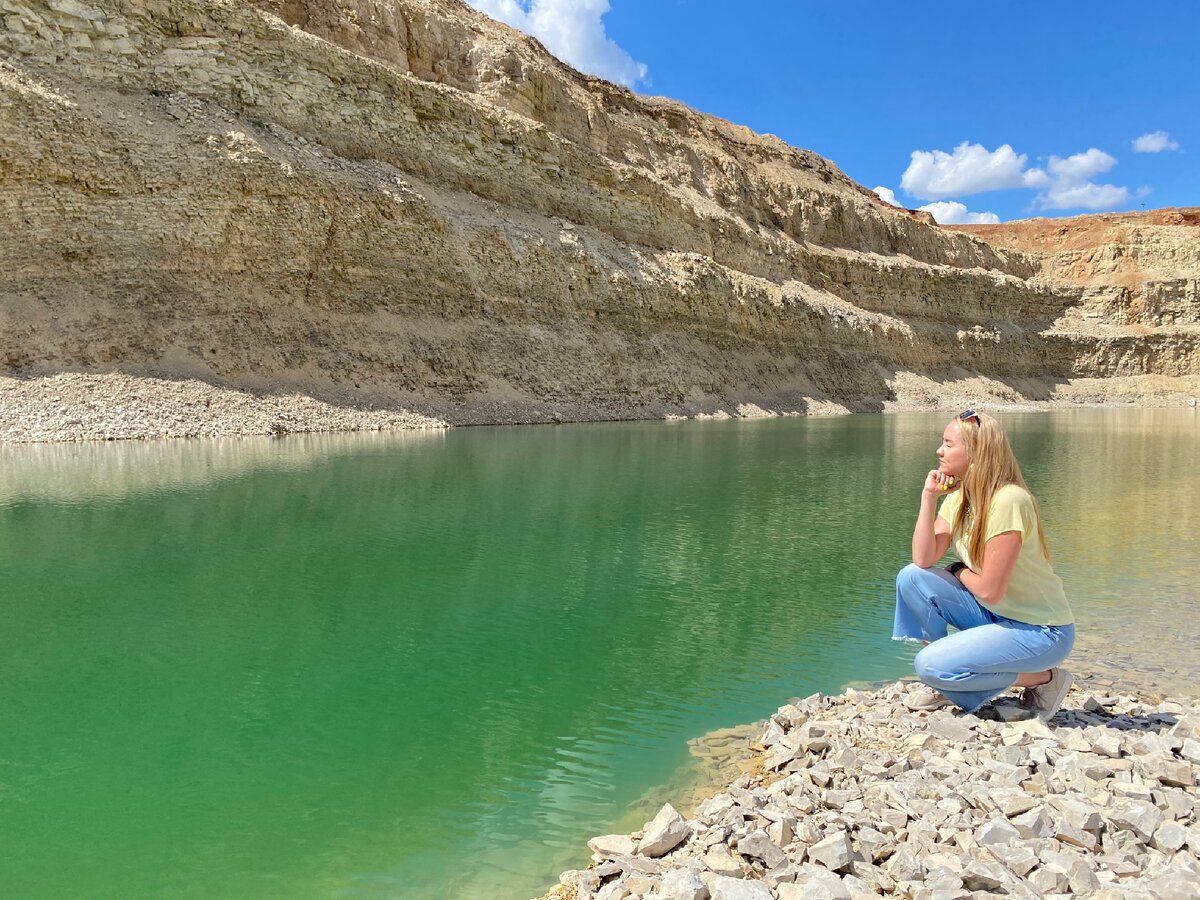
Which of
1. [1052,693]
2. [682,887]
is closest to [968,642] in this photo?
Result: [1052,693]

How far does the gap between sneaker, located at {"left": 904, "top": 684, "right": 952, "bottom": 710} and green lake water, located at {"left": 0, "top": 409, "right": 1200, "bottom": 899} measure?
110 centimetres

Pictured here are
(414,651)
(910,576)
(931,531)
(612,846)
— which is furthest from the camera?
(414,651)

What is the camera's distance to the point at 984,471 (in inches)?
180

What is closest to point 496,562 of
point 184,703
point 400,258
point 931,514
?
point 184,703

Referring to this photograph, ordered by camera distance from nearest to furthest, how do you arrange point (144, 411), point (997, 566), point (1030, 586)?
point (997, 566) → point (1030, 586) → point (144, 411)

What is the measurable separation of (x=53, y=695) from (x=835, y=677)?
5800 millimetres

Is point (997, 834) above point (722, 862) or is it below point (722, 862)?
above

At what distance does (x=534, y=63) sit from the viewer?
4984 centimetres

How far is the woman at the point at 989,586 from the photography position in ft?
14.8

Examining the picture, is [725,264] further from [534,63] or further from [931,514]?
[931,514]

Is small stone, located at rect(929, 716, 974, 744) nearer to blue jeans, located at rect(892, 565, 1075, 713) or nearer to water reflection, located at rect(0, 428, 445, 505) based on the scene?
blue jeans, located at rect(892, 565, 1075, 713)

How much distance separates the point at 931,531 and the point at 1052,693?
3.78 ft

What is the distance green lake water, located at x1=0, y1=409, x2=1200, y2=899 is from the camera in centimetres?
409

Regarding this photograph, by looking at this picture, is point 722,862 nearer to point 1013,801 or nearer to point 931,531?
point 1013,801
